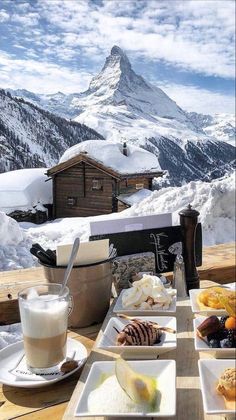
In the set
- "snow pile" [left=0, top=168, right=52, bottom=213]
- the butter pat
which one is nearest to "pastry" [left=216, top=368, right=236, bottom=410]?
the butter pat

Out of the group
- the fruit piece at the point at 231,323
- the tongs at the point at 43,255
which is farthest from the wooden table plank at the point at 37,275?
the fruit piece at the point at 231,323

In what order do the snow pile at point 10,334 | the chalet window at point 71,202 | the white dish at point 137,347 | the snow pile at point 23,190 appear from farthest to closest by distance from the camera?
the chalet window at point 71,202 < the snow pile at point 23,190 < the snow pile at point 10,334 < the white dish at point 137,347

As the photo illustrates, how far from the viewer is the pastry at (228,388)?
2.45 feet

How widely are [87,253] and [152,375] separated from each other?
492mm

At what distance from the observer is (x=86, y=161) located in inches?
102

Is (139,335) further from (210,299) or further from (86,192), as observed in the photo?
(86,192)

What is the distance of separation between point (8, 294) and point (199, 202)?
2047 millimetres

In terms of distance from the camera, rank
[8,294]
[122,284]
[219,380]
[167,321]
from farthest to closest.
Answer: [8,294]
[122,284]
[167,321]
[219,380]

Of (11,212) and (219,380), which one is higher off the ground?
(11,212)

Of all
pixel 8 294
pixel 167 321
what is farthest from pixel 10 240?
pixel 167 321

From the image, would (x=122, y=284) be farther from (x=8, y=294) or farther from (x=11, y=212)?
(x=11, y=212)

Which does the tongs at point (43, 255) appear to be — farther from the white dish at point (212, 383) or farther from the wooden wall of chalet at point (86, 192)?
the wooden wall of chalet at point (86, 192)

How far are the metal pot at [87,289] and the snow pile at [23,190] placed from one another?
1164 mm

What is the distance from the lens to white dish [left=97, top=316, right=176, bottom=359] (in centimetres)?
99
